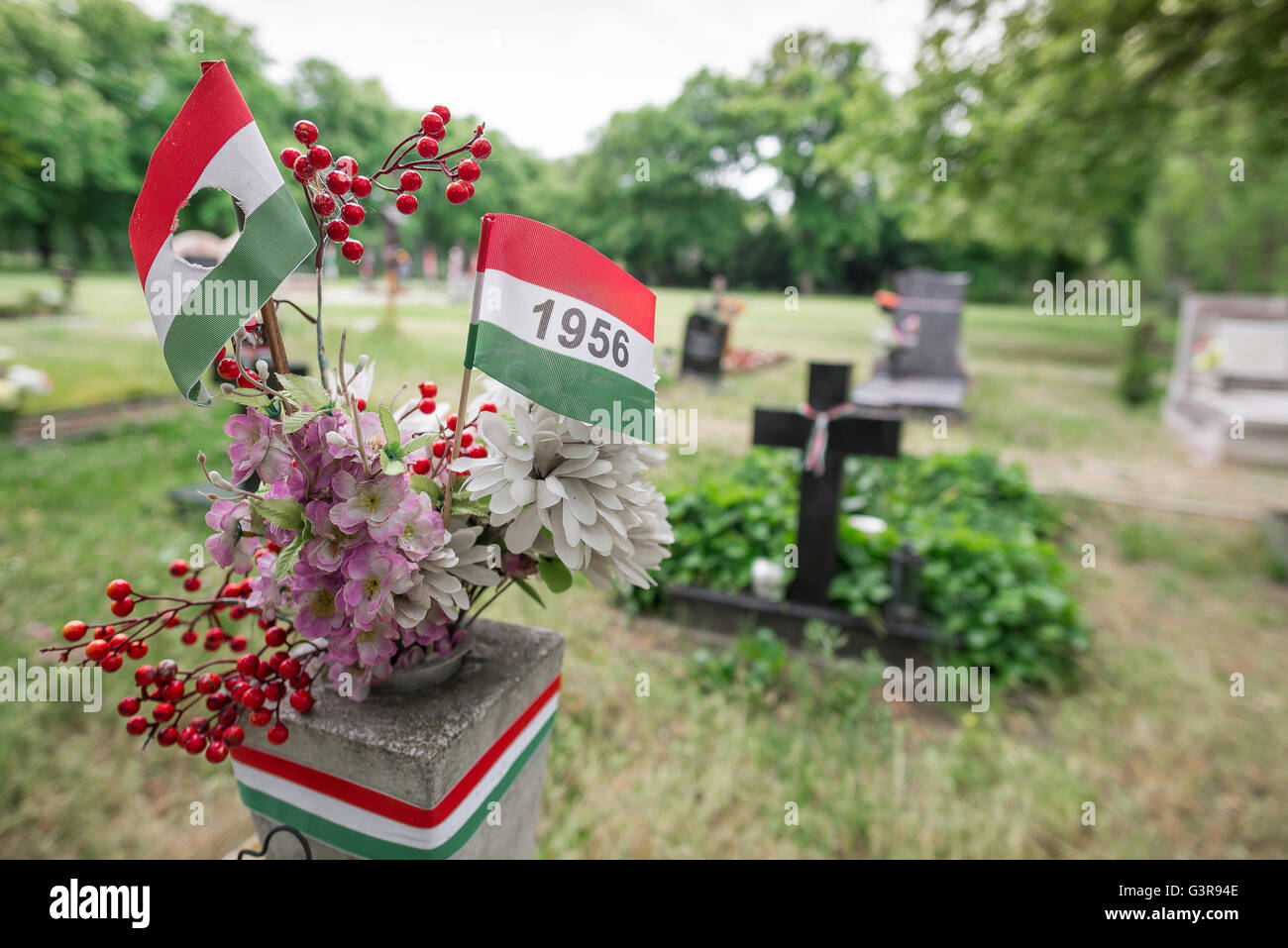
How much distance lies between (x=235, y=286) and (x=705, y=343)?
9.39m

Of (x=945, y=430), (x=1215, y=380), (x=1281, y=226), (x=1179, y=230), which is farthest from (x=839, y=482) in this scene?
(x=1179, y=230)

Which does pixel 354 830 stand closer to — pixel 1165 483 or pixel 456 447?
pixel 456 447

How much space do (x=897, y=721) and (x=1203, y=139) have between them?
21.1 feet

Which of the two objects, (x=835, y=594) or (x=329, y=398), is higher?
(x=329, y=398)

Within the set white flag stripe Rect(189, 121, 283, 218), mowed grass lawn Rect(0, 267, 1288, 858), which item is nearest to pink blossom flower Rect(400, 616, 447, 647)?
white flag stripe Rect(189, 121, 283, 218)

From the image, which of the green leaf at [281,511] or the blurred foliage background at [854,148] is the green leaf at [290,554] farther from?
the blurred foliage background at [854,148]

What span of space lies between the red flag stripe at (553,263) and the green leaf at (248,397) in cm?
29

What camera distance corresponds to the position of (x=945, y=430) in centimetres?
785

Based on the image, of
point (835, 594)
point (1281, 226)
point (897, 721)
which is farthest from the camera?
point (1281, 226)

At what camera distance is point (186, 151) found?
2.30ft

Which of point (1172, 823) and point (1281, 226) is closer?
point (1172, 823)

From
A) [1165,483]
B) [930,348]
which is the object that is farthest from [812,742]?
[930,348]

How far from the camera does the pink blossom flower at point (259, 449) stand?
0.78m

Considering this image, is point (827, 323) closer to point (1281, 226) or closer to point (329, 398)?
point (1281, 226)
